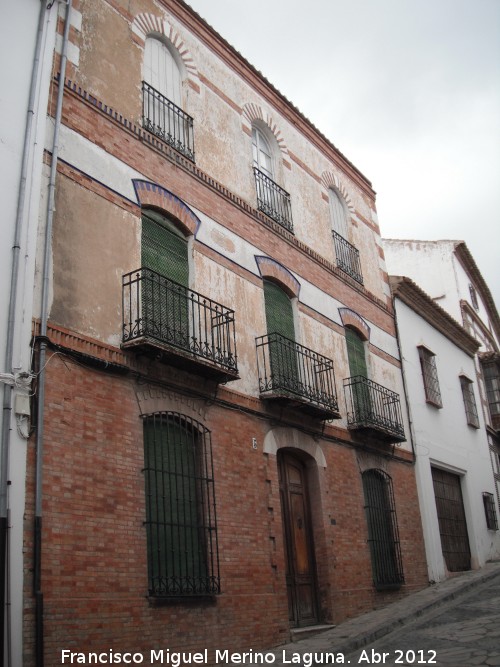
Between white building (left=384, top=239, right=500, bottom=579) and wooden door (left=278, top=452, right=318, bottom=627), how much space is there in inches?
184

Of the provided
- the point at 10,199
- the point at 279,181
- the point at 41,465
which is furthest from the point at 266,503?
the point at 279,181

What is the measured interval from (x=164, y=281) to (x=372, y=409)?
6.27m

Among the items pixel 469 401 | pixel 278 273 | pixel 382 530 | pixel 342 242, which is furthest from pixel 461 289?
pixel 278 273

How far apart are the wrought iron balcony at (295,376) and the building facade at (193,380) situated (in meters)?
0.05

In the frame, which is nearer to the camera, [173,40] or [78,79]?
[78,79]

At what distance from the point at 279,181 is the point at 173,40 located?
347cm

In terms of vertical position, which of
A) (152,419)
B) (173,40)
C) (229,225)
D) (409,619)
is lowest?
(409,619)

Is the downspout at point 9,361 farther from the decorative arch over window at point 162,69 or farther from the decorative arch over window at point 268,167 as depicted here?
the decorative arch over window at point 268,167

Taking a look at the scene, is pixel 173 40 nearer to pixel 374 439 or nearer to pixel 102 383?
pixel 102 383

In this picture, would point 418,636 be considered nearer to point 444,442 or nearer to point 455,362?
point 444,442

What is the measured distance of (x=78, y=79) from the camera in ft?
33.0

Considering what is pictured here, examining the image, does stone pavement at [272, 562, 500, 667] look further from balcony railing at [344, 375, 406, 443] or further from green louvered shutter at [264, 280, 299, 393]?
green louvered shutter at [264, 280, 299, 393]

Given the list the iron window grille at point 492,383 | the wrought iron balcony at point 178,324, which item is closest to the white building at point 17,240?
the wrought iron balcony at point 178,324

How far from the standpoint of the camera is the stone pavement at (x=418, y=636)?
28.6 feet
